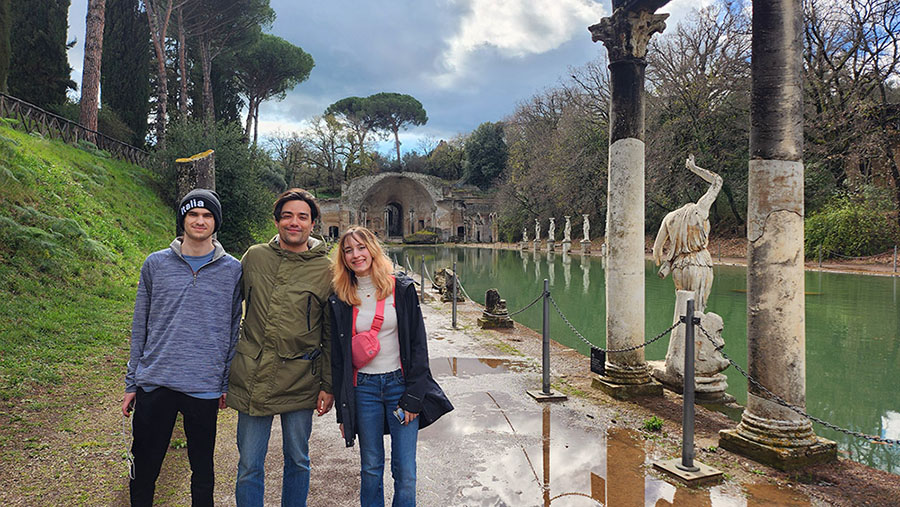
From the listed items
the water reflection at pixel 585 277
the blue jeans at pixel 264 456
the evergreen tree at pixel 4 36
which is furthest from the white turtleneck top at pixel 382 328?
the evergreen tree at pixel 4 36

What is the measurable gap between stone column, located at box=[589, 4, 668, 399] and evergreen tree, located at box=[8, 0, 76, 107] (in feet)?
75.8

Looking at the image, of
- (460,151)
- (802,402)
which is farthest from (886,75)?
(460,151)

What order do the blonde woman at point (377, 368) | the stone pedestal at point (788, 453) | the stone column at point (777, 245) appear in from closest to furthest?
the blonde woman at point (377, 368), the stone pedestal at point (788, 453), the stone column at point (777, 245)

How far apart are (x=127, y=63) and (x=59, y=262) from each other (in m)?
19.2

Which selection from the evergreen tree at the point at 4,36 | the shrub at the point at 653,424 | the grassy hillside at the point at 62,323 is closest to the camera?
the grassy hillside at the point at 62,323

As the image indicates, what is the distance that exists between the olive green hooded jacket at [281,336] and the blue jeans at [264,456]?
77mm

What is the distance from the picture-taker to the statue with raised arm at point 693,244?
516 cm

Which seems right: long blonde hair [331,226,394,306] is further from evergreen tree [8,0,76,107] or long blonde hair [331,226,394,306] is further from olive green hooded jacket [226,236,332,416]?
evergreen tree [8,0,76,107]

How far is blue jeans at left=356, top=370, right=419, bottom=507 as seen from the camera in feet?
7.72

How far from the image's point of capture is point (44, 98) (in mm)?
20312

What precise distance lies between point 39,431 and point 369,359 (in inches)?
118

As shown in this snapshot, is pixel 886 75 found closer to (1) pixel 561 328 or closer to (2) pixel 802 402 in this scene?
(1) pixel 561 328

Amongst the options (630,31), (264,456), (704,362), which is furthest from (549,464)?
(630,31)

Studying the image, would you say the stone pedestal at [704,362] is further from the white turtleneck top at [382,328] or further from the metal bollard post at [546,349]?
the white turtleneck top at [382,328]
